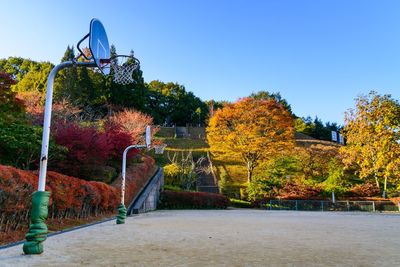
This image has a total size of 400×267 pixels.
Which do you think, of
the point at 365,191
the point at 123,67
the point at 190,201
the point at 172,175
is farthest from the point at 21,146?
the point at 365,191

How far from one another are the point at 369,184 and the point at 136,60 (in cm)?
2484

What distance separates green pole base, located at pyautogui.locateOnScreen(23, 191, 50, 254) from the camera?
15.1 feet

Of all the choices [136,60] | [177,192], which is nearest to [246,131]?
[177,192]

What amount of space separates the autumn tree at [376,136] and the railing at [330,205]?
170cm

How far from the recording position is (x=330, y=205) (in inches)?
920

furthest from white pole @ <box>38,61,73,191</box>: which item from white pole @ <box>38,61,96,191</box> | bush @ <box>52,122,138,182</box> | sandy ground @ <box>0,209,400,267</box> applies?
bush @ <box>52,122,138,182</box>

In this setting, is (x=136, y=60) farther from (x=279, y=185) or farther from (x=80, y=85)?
(x=80, y=85)

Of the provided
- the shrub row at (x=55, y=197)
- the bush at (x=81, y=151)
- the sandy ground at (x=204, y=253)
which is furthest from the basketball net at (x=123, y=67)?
the bush at (x=81, y=151)

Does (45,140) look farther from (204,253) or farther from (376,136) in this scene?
(376,136)

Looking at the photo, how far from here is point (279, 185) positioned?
26.5 metres

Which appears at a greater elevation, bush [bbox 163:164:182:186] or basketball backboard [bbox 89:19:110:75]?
basketball backboard [bbox 89:19:110:75]

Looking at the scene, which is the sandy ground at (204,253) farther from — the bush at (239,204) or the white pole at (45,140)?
the bush at (239,204)

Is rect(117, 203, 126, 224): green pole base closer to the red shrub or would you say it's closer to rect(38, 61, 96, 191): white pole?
rect(38, 61, 96, 191): white pole

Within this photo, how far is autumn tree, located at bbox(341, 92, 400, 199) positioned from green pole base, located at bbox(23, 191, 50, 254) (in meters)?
21.6
